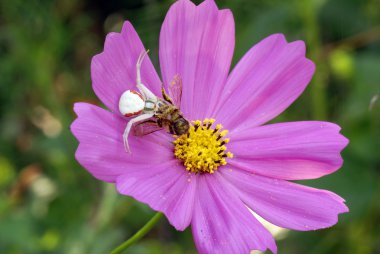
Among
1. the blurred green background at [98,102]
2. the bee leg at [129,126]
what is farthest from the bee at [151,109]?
the blurred green background at [98,102]

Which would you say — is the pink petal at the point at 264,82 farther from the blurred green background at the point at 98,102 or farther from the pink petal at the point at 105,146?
the blurred green background at the point at 98,102

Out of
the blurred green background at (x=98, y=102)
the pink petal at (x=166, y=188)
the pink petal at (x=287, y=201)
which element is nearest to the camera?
the pink petal at (x=166, y=188)

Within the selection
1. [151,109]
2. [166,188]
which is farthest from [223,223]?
[151,109]

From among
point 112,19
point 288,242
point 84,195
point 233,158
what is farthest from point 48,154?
point 233,158

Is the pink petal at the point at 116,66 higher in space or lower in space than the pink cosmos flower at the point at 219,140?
higher

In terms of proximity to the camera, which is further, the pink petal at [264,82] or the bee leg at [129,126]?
the pink petal at [264,82]

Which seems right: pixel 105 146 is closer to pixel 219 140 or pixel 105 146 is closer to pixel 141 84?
pixel 141 84

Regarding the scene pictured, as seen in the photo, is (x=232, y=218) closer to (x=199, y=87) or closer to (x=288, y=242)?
(x=199, y=87)
